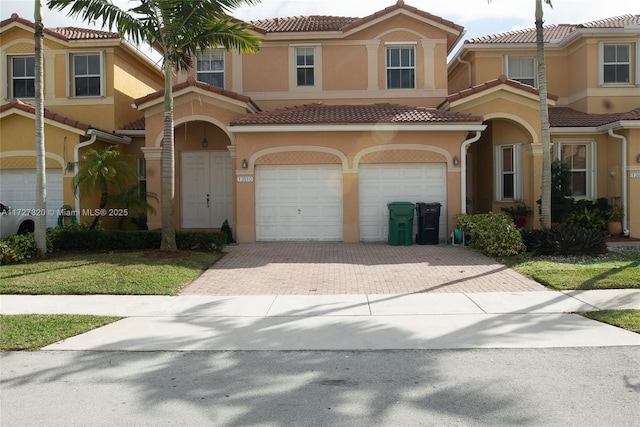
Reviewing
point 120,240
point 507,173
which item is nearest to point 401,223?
point 507,173

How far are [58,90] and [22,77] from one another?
4.65 feet

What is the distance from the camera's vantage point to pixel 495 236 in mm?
13008

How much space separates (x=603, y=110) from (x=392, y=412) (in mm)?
17960

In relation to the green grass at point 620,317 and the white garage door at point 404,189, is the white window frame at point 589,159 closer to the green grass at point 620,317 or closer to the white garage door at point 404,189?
the white garage door at point 404,189

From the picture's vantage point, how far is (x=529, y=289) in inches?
379

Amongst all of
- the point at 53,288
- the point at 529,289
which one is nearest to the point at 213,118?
the point at 53,288

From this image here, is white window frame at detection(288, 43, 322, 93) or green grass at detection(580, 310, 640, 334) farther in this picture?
white window frame at detection(288, 43, 322, 93)

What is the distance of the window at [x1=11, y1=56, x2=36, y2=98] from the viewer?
18.8 metres

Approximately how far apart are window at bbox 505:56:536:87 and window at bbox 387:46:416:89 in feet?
12.6

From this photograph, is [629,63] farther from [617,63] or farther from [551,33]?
[551,33]

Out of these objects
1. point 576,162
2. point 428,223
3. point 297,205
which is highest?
point 576,162

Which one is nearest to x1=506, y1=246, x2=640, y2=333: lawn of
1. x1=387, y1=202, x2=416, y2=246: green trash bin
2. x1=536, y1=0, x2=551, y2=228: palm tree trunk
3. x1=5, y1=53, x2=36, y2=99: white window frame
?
x1=536, y1=0, x2=551, y2=228: palm tree trunk

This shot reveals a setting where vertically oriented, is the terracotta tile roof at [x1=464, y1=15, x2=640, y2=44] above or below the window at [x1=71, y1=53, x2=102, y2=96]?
above

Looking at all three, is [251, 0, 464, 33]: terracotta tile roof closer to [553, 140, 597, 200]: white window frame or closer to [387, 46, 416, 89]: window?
[387, 46, 416, 89]: window
